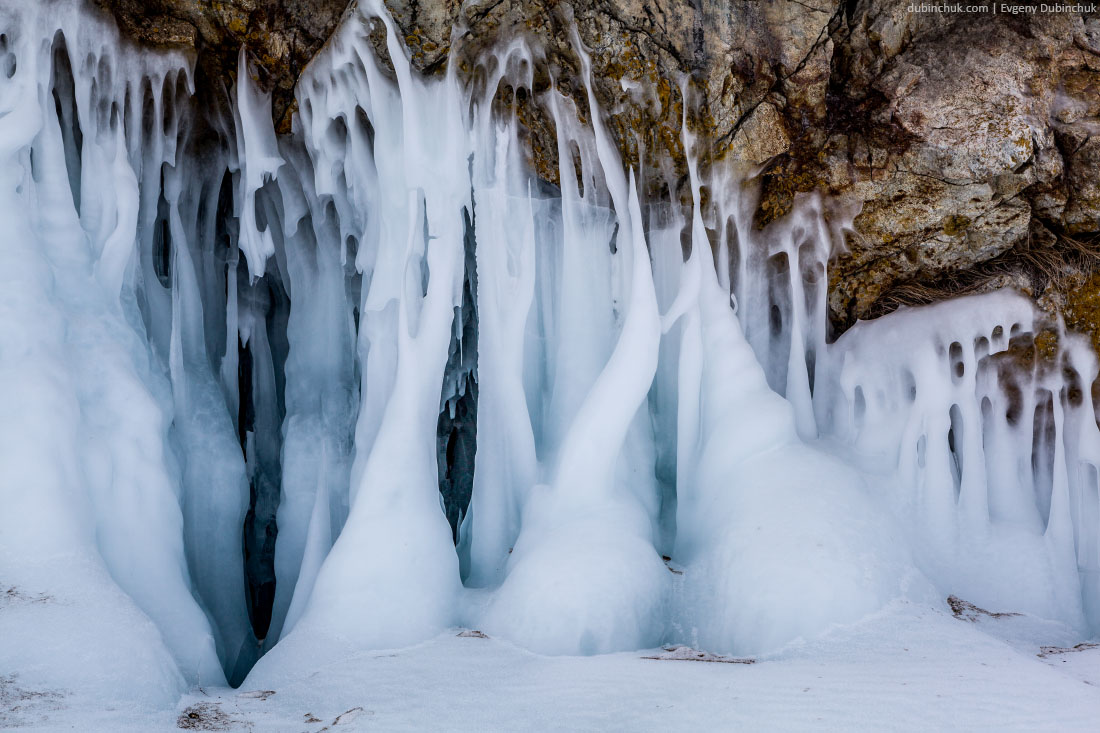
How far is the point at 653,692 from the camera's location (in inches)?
126

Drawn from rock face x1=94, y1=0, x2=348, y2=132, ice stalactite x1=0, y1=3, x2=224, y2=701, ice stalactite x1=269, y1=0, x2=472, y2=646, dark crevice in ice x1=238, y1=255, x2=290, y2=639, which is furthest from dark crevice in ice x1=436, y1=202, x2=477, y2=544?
ice stalactite x1=0, y1=3, x2=224, y2=701

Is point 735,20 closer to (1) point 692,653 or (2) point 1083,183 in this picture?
(2) point 1083,183

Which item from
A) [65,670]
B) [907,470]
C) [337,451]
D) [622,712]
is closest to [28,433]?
[65,670]

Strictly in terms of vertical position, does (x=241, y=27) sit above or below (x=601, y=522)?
above

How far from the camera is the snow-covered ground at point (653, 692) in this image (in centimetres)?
288

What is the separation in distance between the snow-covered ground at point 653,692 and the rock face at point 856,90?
258 cm

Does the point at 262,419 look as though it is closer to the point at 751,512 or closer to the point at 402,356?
the point at 402,356

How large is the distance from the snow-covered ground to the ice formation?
1.10ft

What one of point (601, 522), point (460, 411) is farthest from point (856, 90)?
point (460, 411)

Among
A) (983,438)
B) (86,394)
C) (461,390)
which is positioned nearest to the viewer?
(86,394)

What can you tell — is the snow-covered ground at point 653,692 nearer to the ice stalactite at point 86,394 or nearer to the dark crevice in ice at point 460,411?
the ice stalactite at point 86,394

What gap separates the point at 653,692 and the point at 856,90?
3.90 meters

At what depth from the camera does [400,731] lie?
114 inches

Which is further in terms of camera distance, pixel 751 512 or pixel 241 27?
pixel 241 27
